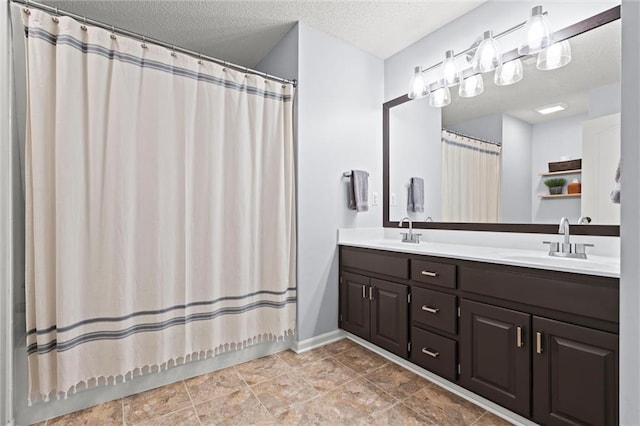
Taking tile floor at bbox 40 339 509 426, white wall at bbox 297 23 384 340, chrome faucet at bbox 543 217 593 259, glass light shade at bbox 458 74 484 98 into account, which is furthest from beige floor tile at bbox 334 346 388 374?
glass light shade at bbox 458 74 484 98

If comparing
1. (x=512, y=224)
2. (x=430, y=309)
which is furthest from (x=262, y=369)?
(x=512, y=224)

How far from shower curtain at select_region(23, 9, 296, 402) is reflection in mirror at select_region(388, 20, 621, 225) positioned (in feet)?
3.58

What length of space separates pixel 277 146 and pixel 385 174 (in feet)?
3.47

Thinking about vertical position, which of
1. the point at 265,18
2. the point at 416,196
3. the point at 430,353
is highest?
the point at 265,18

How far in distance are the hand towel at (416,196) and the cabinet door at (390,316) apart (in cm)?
77

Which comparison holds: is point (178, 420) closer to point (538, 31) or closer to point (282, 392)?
point (282, 392)

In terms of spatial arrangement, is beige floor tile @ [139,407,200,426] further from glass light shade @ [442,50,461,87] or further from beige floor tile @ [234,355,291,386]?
glass light shade @ [442,50,461,87]

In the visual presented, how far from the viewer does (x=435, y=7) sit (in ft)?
7.09

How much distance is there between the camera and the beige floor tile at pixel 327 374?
1881 mm

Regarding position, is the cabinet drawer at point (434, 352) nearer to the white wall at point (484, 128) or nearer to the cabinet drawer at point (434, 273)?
the cabinet drawer at point (434, 273)

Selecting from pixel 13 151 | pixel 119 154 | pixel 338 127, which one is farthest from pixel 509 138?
pixel 13 151

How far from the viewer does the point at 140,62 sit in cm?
178

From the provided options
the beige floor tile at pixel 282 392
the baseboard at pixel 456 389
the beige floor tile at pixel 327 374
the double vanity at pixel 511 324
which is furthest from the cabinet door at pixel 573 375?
the beige floor tile at pixel 282 392

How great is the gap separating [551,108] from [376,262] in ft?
4.65
